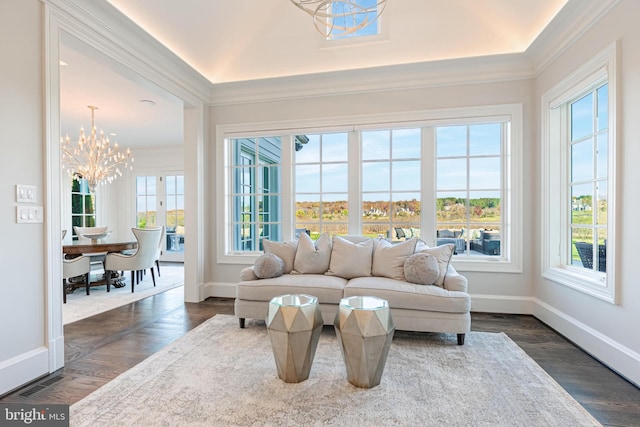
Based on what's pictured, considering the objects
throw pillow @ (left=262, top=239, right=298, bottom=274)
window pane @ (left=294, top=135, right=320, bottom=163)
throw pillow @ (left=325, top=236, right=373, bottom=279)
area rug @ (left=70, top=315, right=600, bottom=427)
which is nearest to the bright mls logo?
area rug @ (left=70, top=315, right=600, bottom=427)

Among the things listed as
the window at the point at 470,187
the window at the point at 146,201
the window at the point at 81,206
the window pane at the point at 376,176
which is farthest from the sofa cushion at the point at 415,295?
the window at the point at 81,206

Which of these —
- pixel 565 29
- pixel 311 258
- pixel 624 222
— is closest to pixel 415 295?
pixel 311 258

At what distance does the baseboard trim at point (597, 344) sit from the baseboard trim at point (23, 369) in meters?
4.04

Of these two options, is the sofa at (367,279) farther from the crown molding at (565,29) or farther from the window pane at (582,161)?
the crown molding at (565,29)

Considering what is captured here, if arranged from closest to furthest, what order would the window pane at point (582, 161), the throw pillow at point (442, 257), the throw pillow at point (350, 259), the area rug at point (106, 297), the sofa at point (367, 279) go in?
the sofa at point (367, 279)
the window pane at point (582, 161)
the throw pillow at point (442, 257)
the throw pillow at point (350, 259)
the area rug at point (106, 297)

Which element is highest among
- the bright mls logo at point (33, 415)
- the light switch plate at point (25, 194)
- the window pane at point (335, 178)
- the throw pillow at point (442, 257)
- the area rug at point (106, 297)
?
the window pane at point (335, 178)

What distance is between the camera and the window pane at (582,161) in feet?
9.28

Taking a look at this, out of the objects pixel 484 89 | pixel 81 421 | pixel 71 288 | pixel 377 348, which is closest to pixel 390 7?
pixel 484 89

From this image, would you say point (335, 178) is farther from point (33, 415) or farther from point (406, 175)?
point (33, 415)

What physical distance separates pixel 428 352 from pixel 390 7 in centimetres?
372

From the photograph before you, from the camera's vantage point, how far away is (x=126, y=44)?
2984mm

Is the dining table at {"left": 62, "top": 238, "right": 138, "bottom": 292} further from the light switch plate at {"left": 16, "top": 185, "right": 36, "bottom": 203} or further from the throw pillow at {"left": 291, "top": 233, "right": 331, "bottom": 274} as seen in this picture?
the throw pillow at {"left": 291, "top": 233, "right": 331, "bottom": 274}

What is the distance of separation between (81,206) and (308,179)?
21.4 feet

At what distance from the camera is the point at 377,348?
1958 mm
